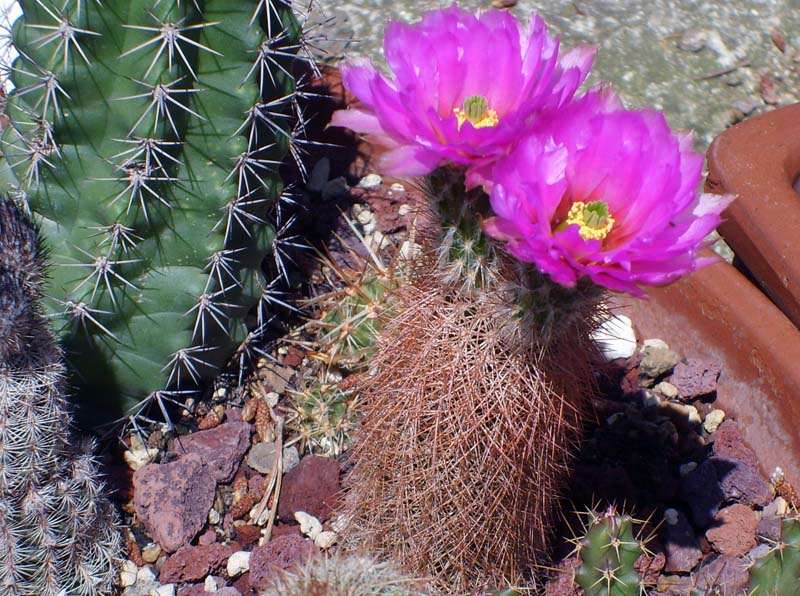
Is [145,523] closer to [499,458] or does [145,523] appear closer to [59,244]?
[59,244]

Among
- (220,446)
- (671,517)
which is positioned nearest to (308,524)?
(220,446)

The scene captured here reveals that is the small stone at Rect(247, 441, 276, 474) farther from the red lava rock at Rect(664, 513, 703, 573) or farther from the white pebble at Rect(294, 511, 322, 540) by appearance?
the red lava rock at Rect(664, 513, 703, 573)

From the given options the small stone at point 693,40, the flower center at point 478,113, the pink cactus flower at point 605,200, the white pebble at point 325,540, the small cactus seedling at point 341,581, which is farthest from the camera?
the small stone at point 693,40

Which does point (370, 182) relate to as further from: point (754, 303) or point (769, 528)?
point (769, 528)

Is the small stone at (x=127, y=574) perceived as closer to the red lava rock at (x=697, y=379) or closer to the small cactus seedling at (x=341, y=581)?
the small cactus seedling at (x=341, y=581)

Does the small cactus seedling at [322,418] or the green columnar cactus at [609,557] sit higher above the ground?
the green columnar cactus at [609,557]

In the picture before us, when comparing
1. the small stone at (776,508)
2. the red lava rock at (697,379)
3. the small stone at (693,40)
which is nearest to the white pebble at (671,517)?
the small stone at (776,508)
